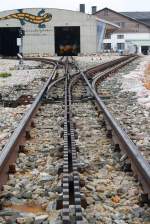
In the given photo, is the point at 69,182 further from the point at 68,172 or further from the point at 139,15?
the point at 139,15

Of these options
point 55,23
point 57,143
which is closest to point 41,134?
point 57,143

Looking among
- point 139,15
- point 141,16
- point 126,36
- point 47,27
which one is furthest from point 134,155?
point 139,15

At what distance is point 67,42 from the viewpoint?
7025 cm

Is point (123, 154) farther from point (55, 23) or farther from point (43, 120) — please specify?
point (55, 23)

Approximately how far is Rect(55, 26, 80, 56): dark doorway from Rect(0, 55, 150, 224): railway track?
197ft

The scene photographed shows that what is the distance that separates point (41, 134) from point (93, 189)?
353 centimetres

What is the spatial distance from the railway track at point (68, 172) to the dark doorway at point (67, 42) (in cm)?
5997

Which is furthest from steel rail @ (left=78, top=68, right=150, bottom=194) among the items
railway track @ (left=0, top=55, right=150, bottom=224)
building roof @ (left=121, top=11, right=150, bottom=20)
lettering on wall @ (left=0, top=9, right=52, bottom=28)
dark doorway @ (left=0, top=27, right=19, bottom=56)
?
building roof @ (left=121, top=11, right=150, bottom=20)

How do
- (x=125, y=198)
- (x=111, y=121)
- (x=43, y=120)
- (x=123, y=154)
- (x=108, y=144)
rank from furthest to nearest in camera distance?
(x=43, y=120)
(x=111, y=121)
(x=108, y=144)
(x=123, y=154)
(x=125, y=198)

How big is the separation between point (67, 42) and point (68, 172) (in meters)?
65.0

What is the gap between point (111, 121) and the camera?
29.5ft

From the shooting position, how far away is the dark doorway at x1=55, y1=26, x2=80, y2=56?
2736 inches

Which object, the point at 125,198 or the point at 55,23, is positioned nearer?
the point at 125,198

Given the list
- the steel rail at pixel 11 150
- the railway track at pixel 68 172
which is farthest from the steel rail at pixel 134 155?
the steel rail at pixel 11 150
